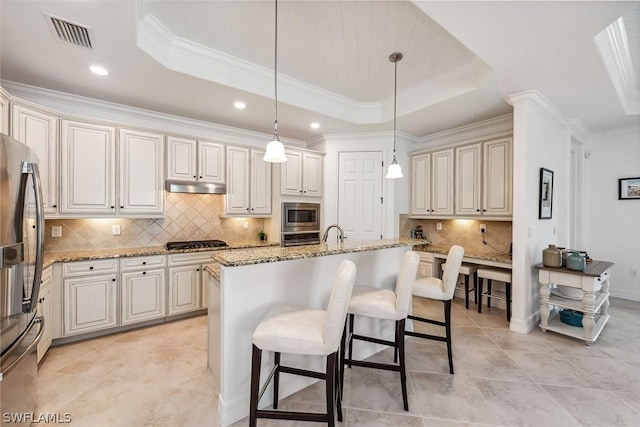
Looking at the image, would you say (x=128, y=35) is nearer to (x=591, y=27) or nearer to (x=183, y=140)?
(x=183, y=140)

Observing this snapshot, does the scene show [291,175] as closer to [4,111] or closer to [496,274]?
[4,111]

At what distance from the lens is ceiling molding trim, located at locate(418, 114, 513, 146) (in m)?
3.81

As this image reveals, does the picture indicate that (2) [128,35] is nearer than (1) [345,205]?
Yes

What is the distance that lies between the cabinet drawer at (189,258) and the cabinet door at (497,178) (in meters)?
3.92

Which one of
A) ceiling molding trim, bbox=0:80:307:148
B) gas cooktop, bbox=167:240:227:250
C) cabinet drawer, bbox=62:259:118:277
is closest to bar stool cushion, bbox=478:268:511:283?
gas cooktop, bbox=167:240:227:250

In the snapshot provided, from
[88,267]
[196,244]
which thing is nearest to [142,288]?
[88,267]

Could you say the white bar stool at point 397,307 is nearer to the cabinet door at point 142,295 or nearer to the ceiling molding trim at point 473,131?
the cabinet door at point 142,295

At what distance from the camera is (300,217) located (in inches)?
174

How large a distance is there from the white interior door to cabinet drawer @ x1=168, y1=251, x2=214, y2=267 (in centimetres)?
221

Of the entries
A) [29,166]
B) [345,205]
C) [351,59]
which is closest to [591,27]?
[351,59]

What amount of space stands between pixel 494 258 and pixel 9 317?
4.47m

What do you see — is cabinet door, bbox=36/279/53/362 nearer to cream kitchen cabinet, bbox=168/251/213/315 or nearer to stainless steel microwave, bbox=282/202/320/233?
cream kitchen cabinet, bbox=168/251/213/315

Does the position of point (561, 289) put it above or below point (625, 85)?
below

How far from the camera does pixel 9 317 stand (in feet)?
4.34
